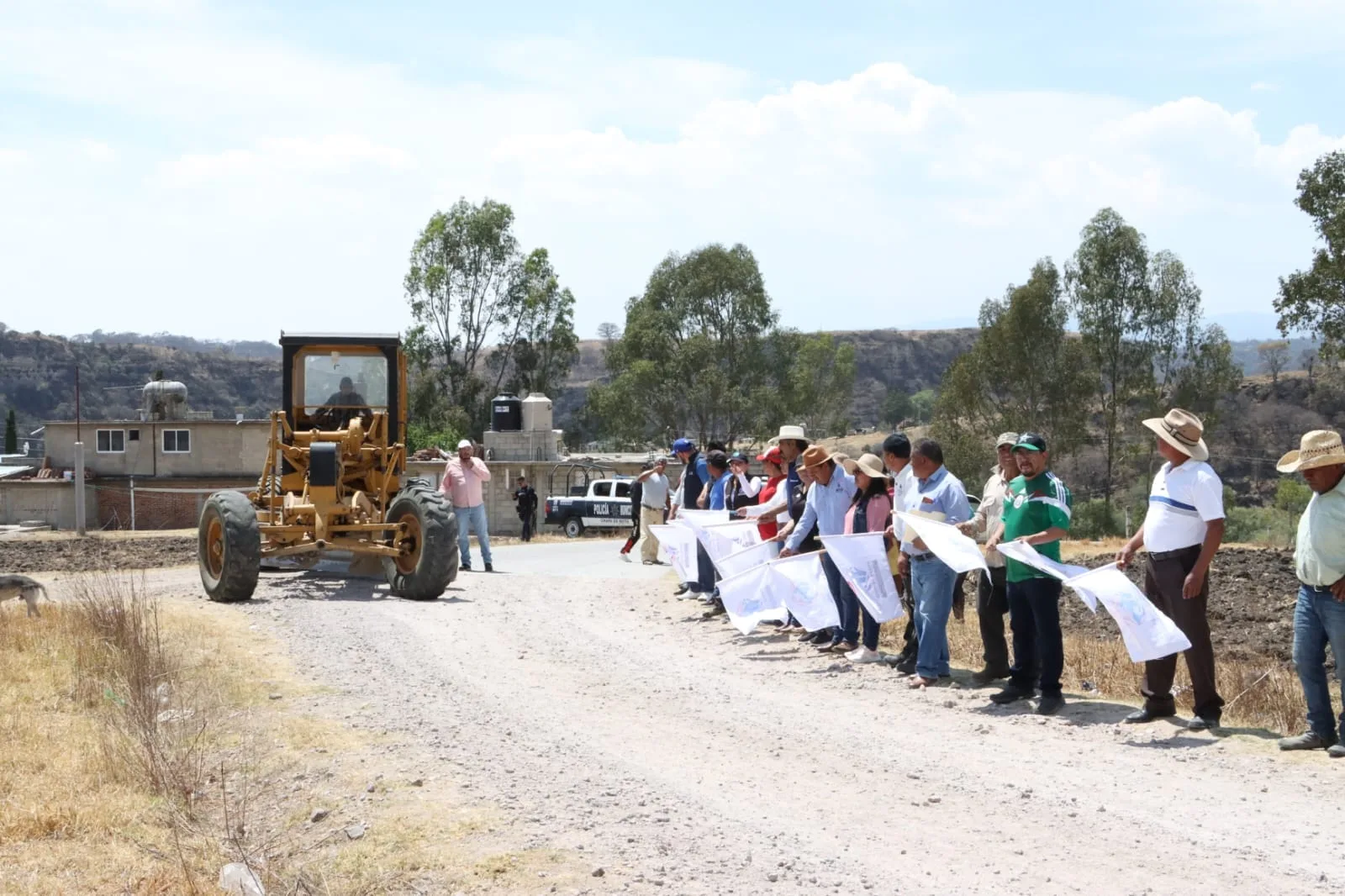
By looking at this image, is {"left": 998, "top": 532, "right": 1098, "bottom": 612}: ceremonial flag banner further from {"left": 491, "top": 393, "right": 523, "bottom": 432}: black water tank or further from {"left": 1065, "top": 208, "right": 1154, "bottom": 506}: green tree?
{"left": 1065, "top": 208, "right": 1154, "bottom": 506}: green tree

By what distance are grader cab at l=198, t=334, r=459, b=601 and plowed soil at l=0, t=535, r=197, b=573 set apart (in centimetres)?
584

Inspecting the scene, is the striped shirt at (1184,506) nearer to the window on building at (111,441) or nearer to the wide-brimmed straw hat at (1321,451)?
the wide-brimmed straw hat at (1321,451)

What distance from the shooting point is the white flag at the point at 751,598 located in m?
12.8

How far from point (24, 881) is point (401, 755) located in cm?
248

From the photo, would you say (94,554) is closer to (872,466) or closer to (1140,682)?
(872,466)

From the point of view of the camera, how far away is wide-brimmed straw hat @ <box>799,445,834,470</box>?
12.5m

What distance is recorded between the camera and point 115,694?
1054 centimetres

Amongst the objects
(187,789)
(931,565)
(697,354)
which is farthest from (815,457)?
(697,354)

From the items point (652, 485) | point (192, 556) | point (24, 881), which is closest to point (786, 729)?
point (24, 881)

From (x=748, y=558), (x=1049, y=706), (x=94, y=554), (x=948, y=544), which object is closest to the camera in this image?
(x=1049, y=706)

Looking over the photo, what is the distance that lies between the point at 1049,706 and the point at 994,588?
122 centimetres

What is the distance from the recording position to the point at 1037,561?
31.5ft

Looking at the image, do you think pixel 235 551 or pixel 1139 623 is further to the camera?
pixel 235 551

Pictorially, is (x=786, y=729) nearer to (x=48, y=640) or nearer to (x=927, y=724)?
(x=927, y=724)
